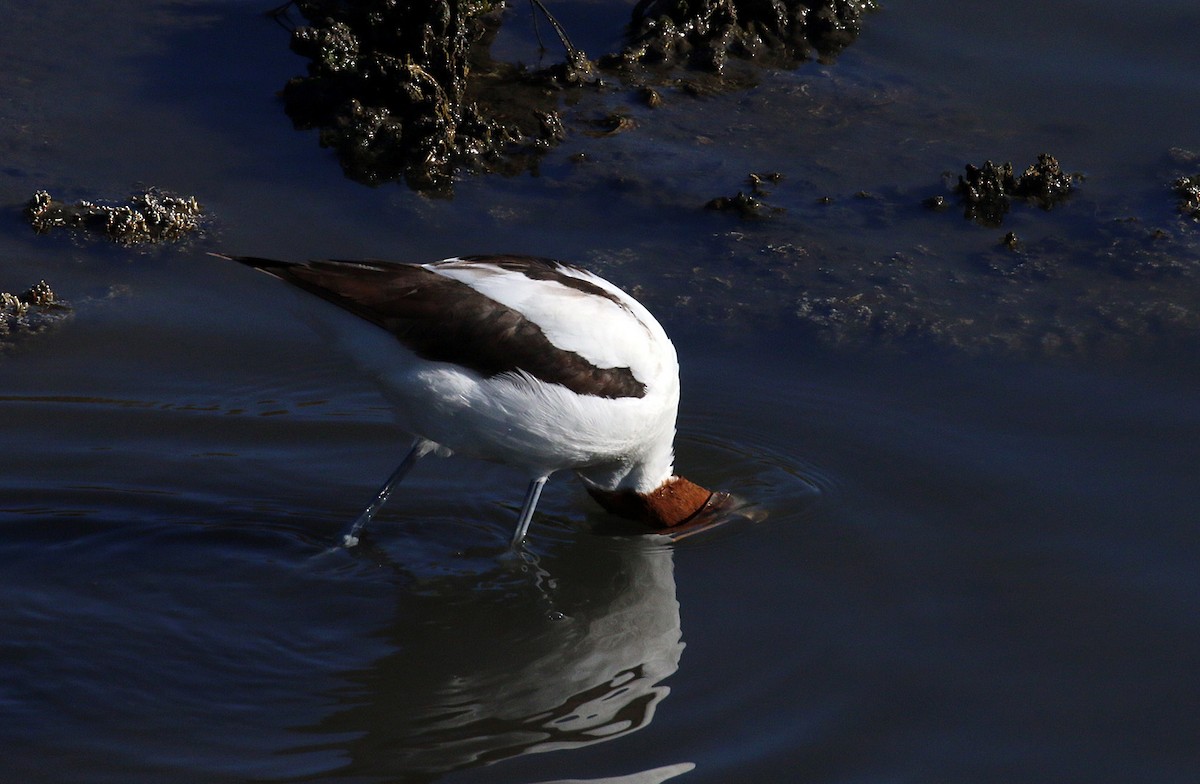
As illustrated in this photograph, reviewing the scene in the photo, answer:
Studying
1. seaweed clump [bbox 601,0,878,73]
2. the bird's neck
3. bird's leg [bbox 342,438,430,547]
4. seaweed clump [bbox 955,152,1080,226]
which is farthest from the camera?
seaweed clump [bbox 601,0,878,73]

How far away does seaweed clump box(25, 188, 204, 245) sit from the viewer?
769 cm

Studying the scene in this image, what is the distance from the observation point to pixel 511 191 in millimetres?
8320

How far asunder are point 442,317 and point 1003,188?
165 inches

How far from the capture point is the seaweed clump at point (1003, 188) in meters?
8.33

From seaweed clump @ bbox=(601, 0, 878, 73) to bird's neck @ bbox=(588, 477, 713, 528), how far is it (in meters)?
4.03

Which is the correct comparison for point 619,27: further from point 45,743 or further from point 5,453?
point 45,743

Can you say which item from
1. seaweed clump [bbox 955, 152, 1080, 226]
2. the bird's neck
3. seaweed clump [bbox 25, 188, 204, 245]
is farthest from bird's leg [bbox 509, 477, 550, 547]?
seaweed clump [bbox 955, 152, 1080, 226]

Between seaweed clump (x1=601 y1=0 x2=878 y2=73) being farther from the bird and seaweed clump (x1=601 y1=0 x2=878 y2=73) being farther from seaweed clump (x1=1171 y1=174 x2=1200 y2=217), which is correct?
the bird

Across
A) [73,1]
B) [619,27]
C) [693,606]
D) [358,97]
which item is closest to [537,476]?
[693,606]

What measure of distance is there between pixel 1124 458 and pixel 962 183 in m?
2.43

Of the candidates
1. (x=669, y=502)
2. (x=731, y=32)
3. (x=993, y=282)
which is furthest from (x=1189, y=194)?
(x=669, y=502)

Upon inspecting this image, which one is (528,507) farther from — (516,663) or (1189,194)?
(1189,194)

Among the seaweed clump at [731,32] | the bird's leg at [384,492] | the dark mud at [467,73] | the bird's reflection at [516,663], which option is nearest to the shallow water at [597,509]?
the bird's reflection at [516,663]

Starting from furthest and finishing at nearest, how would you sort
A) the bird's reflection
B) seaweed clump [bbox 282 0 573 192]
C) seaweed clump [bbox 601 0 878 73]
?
seaweed clump [bbox 601 0 878 73] < seaweed clump [bbox 282 0 573 192] < the bird's reflection
